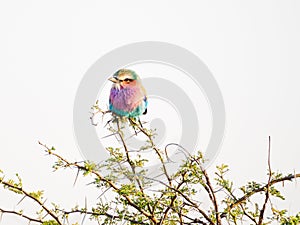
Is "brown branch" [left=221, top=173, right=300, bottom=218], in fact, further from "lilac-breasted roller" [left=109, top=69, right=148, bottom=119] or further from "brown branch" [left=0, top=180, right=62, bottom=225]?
"lilac-breasted roller" [left=109, top=69, right=148, bottom=119]

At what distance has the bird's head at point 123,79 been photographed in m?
2.84

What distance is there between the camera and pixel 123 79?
285 centimetres

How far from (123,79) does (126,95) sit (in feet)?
0.34

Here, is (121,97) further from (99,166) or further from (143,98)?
(99,166)

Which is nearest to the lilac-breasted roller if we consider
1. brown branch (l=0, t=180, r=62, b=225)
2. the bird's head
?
the bird's head

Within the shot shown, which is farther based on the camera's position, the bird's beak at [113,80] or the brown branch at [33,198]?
the bird's beak at [113,80]

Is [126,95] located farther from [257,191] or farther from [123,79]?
[257,191]

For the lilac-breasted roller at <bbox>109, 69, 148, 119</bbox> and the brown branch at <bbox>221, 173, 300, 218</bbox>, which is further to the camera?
the lilac-breasted roller at <bbox>109, 69, 148, 119</bbox>

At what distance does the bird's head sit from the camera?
2842 millimetres

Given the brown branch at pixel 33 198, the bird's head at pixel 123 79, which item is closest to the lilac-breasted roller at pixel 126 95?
the bird's head at pixel 123 79

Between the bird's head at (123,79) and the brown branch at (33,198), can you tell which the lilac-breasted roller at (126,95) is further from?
the brown branch at (33,198)

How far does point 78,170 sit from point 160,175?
1.18 feet

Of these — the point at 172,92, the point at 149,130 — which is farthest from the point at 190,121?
the point at 149,130

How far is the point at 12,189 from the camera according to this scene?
6.23 feet
